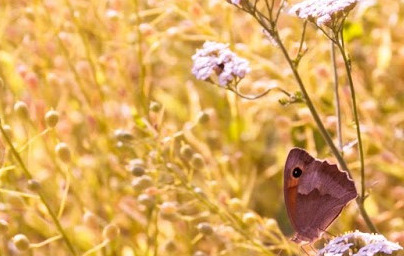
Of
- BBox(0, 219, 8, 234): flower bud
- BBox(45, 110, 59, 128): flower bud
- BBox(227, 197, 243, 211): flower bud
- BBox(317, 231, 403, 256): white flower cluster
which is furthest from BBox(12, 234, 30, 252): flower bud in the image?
BBox(317, 231, 403, 256): white flower cluster

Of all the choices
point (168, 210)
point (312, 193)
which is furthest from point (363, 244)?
point (168, 210)

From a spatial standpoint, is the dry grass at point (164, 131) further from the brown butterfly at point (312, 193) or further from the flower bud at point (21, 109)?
the brown butterfly at point (312, 193)

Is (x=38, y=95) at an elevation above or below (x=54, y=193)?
above

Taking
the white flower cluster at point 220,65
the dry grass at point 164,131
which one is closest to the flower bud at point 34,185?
the dry grass at point 164,131

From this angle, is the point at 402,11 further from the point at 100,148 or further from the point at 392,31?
the point at 100,148

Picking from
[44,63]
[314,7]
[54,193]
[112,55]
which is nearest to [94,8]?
[112,55]

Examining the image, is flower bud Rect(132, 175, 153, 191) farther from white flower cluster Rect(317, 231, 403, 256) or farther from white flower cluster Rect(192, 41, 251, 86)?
white flower cluster Rect(317, 231, 403, 256)

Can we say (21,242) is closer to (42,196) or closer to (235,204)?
(42,196)
